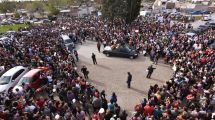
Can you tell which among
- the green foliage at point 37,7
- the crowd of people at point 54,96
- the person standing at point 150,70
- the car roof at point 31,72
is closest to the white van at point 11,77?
the car roof at point 31,72

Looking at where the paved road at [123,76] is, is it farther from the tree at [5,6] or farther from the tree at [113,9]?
the tree at [5,6]

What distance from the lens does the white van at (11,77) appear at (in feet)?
79.8

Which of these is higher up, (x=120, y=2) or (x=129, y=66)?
(x=120, y=2)

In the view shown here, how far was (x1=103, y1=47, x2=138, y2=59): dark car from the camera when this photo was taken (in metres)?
34.7

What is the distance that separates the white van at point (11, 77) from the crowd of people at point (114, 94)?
2.08 metres

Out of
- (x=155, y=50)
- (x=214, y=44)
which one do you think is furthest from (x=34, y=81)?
(x=214, y=44)

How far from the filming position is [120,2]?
57188 millimetres

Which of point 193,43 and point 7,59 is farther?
point 193,43

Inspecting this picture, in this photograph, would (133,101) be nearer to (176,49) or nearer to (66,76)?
(66,76)

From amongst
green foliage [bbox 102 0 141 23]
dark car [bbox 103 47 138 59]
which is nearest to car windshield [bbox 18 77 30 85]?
dark car [bbox 103 47 138 59]

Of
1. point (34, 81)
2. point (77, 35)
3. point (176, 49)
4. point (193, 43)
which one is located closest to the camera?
point (34, 81)

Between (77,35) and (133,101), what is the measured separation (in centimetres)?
2271

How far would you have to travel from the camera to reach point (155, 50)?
3391 centimetres

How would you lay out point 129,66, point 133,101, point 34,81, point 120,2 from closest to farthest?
point 133,101 → point 34,81 → point 129,66 → point 120,2
